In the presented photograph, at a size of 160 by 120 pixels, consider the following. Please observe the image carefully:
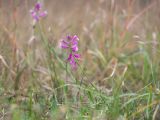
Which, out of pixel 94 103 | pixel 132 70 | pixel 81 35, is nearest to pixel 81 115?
pixel 94 103

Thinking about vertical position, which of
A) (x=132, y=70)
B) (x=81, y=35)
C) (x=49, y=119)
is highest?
(x=81, y=35)

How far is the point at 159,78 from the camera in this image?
3.12 meters

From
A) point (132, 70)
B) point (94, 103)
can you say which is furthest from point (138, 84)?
point (94, 103)

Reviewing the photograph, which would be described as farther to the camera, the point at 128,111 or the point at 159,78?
the point at 159,78

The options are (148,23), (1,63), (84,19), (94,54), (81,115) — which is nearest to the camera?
(81,115)

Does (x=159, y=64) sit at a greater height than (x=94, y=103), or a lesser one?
greater

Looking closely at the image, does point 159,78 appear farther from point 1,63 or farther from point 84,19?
point 84,19

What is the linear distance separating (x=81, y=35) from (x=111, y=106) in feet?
6.89

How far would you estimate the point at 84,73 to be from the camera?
244 centimetres

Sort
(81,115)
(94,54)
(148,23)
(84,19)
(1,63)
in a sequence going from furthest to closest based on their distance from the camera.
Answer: (84,19) → (148,23) → (94,54) → (1,63) → (81,115)

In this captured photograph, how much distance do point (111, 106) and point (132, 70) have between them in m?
1.14

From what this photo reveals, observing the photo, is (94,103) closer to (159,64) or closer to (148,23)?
(159,64)

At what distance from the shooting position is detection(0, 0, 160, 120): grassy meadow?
2332 mm

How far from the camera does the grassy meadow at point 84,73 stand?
2.33 m
